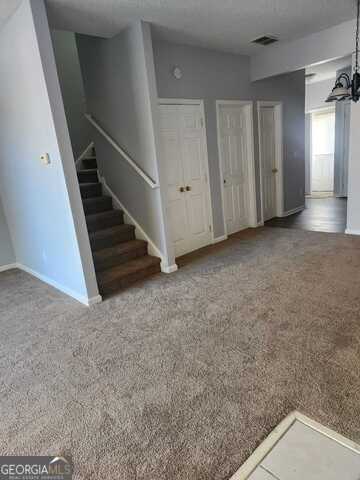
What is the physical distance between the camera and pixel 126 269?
362 centimetres

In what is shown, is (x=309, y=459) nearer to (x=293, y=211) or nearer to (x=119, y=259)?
(x=119, y=259)

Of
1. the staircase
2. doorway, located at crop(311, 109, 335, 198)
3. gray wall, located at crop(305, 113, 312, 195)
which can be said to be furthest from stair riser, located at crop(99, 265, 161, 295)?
gray wall, located at crop(305, 113, 312, 195)

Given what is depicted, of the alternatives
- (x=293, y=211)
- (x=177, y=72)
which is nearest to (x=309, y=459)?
(x=177, y=72)

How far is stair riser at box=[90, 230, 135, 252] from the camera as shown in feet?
12.5

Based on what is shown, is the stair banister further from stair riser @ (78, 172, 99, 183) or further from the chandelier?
the chandelier

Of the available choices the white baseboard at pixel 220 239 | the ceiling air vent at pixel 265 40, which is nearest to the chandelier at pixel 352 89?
the ceiling air vent at pixel 265 40

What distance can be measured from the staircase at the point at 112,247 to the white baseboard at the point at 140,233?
0.18 feet

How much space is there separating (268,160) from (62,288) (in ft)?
13.5

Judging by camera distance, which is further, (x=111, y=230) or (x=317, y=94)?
(x=317, y=94)

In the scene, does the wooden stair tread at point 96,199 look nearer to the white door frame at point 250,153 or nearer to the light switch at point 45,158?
the light switch at point 45,158

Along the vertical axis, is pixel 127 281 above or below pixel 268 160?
below

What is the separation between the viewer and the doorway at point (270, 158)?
17.6ft

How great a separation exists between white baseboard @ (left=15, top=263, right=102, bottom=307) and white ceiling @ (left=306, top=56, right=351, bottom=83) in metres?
5.31

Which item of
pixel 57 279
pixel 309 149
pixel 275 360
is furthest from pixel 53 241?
pixel 309 149
